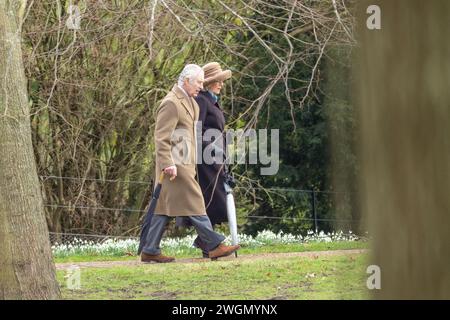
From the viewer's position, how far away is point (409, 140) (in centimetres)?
109

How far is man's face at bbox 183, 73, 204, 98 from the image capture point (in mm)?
10586

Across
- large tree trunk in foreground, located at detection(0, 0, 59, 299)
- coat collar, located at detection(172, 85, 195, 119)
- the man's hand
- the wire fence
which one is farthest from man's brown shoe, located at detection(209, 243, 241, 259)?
the wire fence

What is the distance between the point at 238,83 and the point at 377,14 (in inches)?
535

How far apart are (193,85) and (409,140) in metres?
9.56

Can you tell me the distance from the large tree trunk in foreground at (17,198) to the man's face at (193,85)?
2862mm

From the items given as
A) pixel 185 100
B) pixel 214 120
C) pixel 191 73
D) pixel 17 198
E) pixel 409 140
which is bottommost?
pixel 17 198

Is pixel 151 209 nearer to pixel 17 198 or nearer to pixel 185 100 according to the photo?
pixel 185 100

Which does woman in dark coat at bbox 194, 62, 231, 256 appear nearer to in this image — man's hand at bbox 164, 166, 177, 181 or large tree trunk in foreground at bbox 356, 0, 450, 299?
man's hand at bbox 164, 166, 177, 181

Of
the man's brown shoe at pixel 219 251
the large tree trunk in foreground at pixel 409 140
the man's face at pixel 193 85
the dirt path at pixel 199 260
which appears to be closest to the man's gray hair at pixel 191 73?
the man's face at pixel 193 85

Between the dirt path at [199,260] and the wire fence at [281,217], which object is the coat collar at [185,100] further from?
the wire fence at [281,217]

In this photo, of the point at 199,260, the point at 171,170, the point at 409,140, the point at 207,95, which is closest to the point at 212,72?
the point at 207,95
